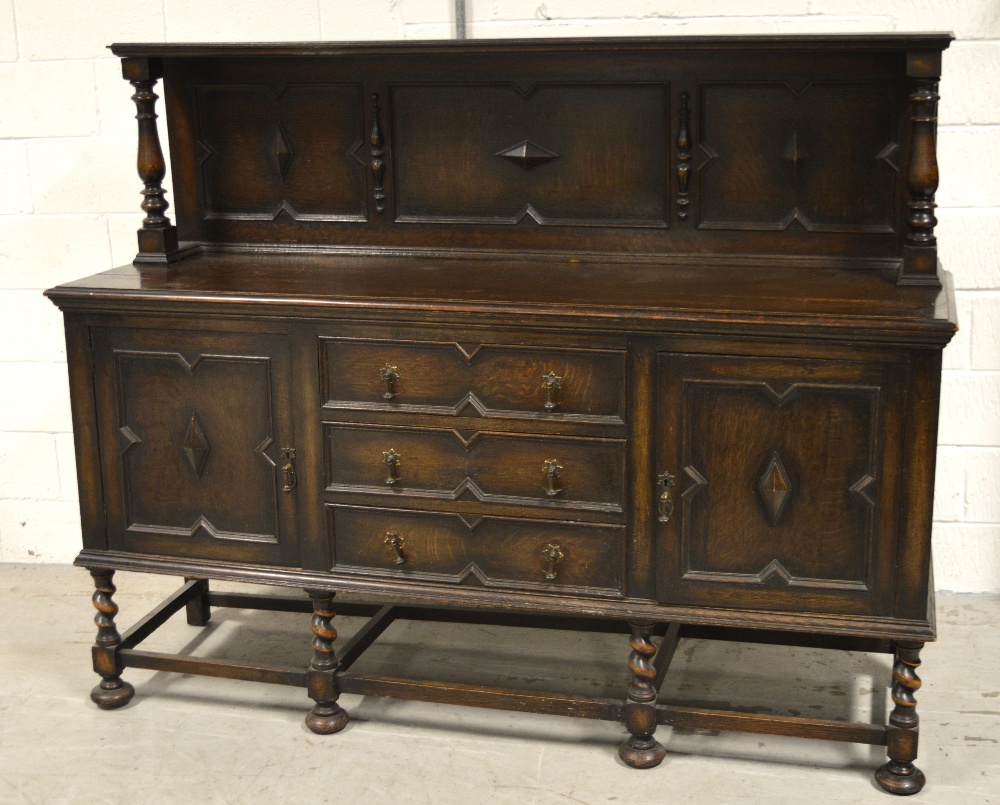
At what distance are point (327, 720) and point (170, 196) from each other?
1.77 meters

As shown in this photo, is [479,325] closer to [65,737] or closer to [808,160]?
[808,160]

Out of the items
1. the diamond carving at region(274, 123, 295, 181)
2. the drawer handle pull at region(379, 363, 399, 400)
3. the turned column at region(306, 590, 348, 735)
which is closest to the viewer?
the drawer handle pull at region(379, 363, 399, 400)

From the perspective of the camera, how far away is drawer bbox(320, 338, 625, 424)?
290 cm

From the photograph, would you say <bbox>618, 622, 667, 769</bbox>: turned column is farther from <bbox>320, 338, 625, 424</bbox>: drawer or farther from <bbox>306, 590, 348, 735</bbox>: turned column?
<bbox>306, 590, 348, 735</bbox>: turned column

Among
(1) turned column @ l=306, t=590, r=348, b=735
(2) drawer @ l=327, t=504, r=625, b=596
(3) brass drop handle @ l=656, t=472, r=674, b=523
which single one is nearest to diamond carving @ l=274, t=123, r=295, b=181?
(2) drawer @ l=327, t=504, r=625, b=596

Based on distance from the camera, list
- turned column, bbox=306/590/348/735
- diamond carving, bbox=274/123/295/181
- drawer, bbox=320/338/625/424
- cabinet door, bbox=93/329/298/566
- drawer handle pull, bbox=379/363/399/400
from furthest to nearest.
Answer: diamond carving, bbox=274/123/295/181
turned column, bbox=306/590/348/735
cabinet door, bbox=93/329/298/566
drawer handle pull, bbox=379/363/399/400
drawer, bbox=320/338/625/424

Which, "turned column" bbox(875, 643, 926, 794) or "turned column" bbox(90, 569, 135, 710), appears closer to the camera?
"turned column" bbox(875, 643, 926, 794)

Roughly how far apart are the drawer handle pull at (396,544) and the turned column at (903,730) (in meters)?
1.16

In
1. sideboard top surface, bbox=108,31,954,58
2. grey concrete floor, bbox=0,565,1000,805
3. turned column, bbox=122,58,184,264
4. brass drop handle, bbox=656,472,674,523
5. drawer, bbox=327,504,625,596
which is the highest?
sideboard top surface, bbox=108,31,954,58

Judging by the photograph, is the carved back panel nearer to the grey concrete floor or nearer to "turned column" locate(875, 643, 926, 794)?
"turned column" locate(875, 643, 926, 794)

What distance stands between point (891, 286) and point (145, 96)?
1.92m

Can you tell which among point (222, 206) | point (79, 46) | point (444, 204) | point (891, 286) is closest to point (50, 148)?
point (79, 46)

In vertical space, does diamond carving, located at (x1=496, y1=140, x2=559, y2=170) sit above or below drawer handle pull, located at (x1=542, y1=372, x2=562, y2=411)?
above

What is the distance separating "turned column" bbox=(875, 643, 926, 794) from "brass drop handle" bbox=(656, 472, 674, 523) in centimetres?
59
